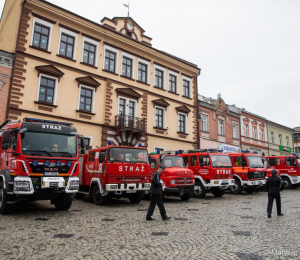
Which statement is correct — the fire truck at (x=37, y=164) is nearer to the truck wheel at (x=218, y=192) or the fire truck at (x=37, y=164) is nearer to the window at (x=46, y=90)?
the truck wheel at (x=218, y=192)

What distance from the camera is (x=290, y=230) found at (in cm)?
661

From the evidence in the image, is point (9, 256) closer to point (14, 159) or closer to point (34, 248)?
point (34, 248)

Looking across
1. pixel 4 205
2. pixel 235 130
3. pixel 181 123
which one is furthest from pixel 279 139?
pixel 4 205

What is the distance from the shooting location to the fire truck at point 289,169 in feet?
63.1

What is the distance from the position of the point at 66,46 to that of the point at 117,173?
510 inches

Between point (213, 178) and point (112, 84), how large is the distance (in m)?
11.8

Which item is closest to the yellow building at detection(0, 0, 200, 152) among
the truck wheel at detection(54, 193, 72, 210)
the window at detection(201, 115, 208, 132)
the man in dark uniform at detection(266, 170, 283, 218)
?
the window at detection(201, 115, 208, 132)

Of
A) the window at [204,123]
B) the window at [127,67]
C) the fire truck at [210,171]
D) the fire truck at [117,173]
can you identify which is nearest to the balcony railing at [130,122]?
the window at [127,67]

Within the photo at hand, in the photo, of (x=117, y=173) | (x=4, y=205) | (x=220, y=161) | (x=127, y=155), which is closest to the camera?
Answer: (x=4, y=205)

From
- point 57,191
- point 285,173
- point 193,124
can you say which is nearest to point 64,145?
point 57,191

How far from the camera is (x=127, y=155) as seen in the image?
36.5ft

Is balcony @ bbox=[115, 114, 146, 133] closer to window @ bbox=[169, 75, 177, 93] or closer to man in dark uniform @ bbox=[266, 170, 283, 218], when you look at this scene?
window @ bbox=[169, 75, 177, 93]

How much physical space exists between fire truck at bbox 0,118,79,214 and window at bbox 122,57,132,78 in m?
14.0

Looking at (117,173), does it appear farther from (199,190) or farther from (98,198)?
(199,190)
